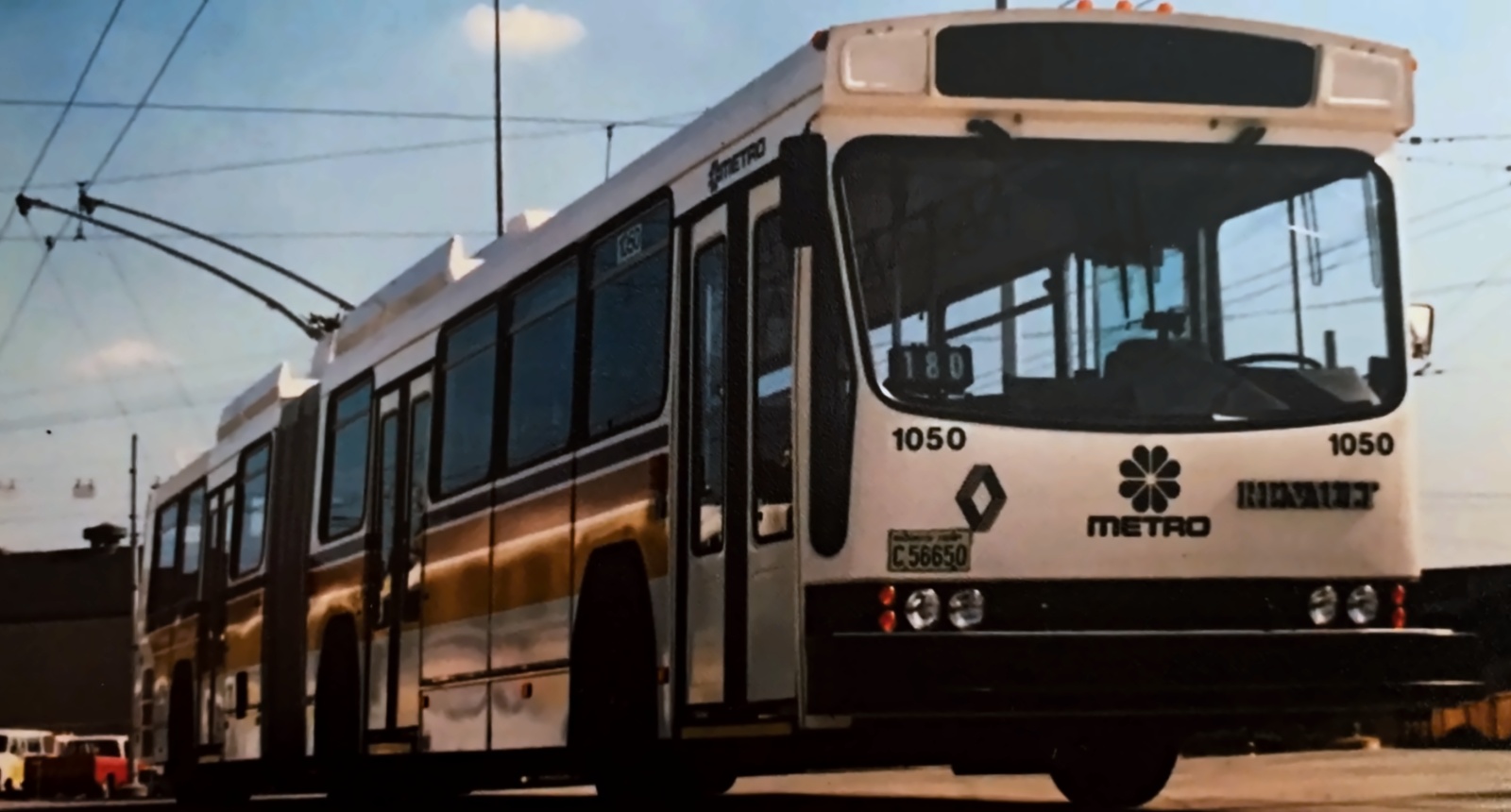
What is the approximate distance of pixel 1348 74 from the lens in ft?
29.5

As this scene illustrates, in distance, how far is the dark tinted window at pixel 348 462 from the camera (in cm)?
1503

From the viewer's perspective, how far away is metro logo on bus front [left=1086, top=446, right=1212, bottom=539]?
8.47 m

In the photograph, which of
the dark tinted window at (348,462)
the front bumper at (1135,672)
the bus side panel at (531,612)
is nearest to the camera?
the front bumper at (1135,672)

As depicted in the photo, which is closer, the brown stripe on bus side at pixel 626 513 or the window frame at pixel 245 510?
the brown stripe on bus side at pixel 626 513

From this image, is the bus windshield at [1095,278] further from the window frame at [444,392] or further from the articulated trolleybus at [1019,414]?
the window frame at [444,392]

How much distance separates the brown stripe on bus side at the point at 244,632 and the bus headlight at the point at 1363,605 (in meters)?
10.7

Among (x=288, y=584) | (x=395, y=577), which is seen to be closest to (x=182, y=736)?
(x=288, y=584)

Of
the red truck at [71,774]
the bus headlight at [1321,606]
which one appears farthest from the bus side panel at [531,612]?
the red truck at [71,774]

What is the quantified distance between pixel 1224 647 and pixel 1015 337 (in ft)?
4.59

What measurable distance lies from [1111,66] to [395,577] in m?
6.66

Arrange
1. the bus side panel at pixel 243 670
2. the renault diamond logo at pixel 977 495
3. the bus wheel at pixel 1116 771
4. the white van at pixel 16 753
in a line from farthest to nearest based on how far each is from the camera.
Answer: the white van at pixel 16 753, the bus side panel at pixel 243 670, the bus wheel at pixel 1116 771, the renault diamond logo at pixel 977 495

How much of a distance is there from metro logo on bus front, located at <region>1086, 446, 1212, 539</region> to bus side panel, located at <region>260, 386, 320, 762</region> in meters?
8.85

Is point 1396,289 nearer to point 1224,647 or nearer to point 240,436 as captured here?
point 1224,647

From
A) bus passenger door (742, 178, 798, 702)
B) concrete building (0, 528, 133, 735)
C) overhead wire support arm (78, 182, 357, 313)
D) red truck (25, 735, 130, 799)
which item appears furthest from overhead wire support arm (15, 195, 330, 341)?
concrete building (0, 528, 133, 735)
